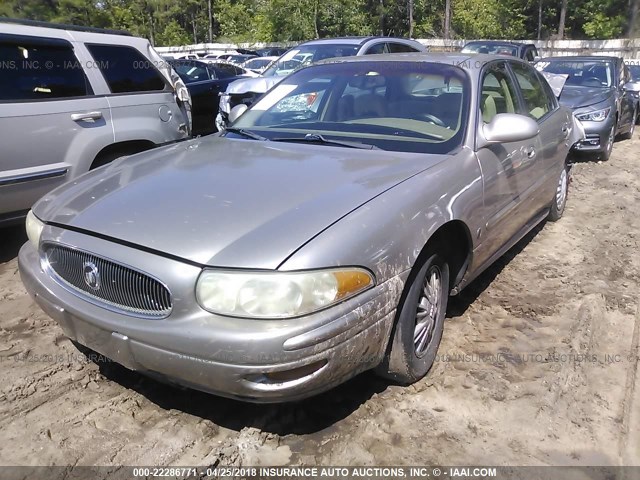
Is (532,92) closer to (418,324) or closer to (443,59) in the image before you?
(443,59)

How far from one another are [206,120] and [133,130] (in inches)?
179

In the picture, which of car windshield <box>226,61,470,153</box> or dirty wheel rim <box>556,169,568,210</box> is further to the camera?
dirty wheel rim <box>556,169,568,210</box>

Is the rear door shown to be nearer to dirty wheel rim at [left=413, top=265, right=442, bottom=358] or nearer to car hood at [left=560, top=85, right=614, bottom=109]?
dirty wheel rim at [left=413, top=265, right=442, bottom=358]

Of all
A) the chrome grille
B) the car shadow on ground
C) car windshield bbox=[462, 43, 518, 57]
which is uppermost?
car windshield bbox=[462, 43, 518, 57]

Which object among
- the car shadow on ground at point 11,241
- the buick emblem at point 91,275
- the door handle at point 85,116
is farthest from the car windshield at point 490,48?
the buick emblem at point 91,275

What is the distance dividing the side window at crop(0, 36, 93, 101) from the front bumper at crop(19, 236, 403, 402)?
2767mm

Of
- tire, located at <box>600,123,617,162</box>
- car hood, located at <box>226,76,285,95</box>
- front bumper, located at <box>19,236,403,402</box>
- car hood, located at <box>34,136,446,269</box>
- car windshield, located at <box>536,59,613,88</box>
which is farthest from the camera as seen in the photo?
car windshield, located at <box>536,59,613,88</box>

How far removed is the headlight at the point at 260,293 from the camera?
7.02 feet

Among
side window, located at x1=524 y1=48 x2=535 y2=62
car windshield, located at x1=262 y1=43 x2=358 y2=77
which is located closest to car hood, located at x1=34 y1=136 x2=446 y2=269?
car windshield, located at x1=262 y1=43 x2=358 y2=77

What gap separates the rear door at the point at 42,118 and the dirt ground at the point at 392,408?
1094mm

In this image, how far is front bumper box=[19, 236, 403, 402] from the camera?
213cm

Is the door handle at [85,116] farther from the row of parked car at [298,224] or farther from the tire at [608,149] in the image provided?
the tire at [608,149]

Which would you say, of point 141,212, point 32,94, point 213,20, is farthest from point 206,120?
point 213,20

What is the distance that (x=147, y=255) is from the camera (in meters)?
2.26
